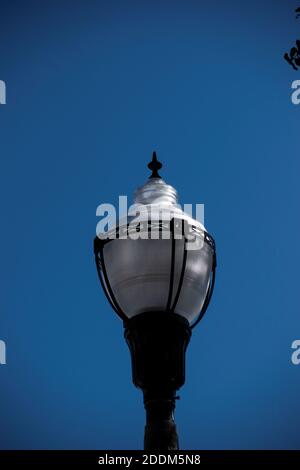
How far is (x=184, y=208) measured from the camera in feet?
12.8

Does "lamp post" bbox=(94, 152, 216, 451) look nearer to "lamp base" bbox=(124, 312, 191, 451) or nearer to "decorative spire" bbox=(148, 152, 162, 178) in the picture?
"lamp base" bbox=(124, 312, 191, 451)

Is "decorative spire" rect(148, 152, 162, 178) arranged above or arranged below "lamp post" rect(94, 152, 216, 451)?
above

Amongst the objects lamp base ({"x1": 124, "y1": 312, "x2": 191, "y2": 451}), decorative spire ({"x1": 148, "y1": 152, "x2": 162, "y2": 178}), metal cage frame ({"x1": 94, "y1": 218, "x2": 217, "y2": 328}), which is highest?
decorative spire ({"x1": 148, "y1": 152, "x2": 162, "y2": 178})

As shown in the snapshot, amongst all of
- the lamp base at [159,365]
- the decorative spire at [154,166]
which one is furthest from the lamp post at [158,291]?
the decorative spire at [154,166]

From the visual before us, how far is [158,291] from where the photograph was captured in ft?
11.6

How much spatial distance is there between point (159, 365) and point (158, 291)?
12.9 inches

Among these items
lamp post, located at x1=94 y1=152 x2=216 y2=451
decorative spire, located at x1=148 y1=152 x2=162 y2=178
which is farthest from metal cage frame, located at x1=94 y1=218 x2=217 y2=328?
decorative spire, located at x1=148 y1=152 x2=162 y2=178

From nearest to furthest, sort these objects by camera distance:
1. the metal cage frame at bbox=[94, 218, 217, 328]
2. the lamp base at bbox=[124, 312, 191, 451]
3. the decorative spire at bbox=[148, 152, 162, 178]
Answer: the lamp base at bbox=[124, 312, 191, 451], the metal cage frame at bbox=[94, 218, 217, 328], the decorative spire at bbox=[148, 152, 162, 178]

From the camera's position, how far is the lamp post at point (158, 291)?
3.37 metres

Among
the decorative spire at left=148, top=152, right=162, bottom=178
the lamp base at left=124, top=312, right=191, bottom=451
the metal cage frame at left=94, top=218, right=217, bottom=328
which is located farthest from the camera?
the decorative spire at left=148, top=152, right=162, bottom=178

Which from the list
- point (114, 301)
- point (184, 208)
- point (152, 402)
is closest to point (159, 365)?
point (152, 402)

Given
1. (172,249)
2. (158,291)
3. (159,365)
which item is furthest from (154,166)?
(159,365)

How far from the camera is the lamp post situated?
3.37 m

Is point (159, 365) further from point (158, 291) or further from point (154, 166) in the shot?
point (154, 166)
